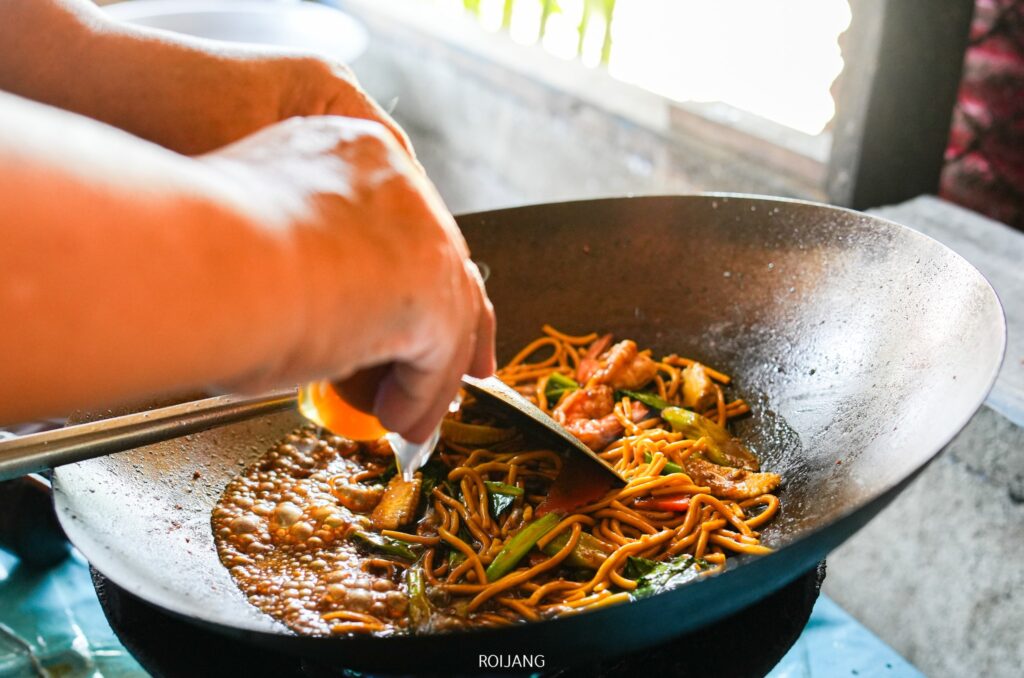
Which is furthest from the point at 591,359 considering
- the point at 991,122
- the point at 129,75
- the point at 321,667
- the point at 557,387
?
the point at 991,122

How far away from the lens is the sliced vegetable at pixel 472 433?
2.15 meters

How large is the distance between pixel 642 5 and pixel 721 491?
3.11 meters

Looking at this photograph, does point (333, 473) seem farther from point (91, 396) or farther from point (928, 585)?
point (928, 585)

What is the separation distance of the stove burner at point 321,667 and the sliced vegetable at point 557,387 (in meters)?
0.80

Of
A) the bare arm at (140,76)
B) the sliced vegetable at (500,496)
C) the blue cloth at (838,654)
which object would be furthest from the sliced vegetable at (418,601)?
the blue cloth at (838,654)

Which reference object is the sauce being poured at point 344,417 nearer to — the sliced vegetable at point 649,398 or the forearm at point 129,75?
the forearm at point 129,75

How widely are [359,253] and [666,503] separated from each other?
118cm

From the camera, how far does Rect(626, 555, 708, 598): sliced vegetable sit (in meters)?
1.66

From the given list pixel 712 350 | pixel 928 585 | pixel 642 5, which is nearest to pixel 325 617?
pixel 712 350

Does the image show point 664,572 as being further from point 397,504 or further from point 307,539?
point 307,539

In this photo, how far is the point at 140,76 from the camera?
5.14ft

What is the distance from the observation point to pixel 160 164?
2.70ft

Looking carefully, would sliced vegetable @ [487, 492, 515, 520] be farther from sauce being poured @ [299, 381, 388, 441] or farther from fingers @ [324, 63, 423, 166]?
fingers @ [324, 63, 423, 166]

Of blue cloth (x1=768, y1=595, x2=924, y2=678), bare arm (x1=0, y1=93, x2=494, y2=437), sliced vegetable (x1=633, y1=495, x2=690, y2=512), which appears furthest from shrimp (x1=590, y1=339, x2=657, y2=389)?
Result: bare arm (x1=0, y1=93, x2=494, y2=437)
